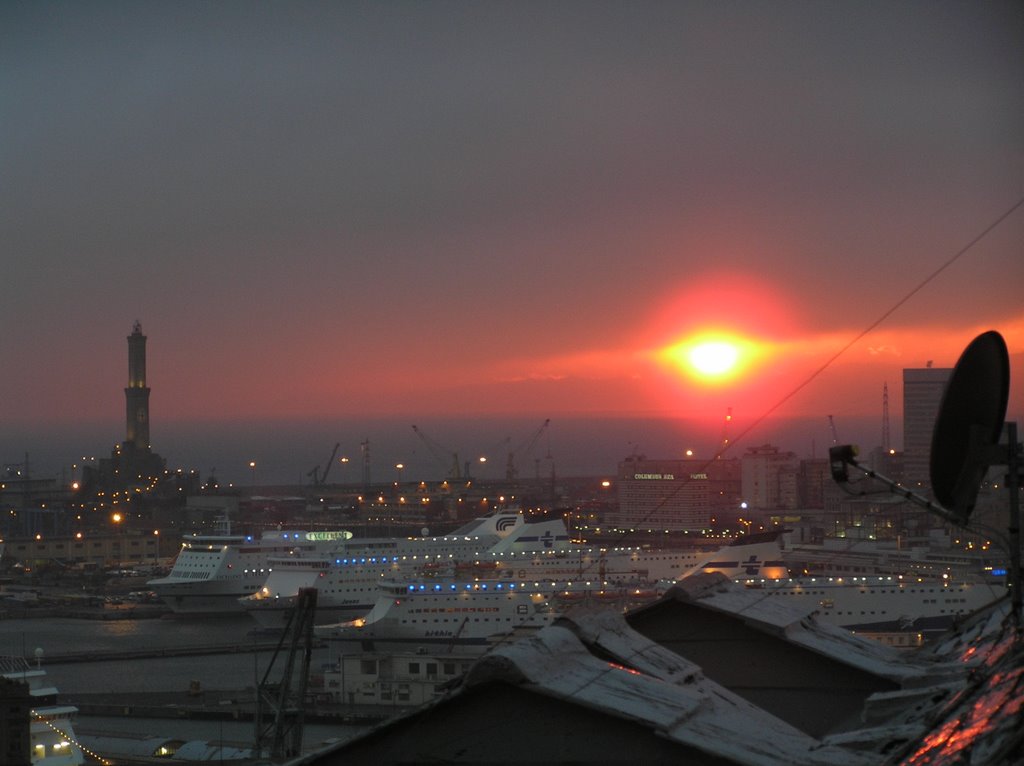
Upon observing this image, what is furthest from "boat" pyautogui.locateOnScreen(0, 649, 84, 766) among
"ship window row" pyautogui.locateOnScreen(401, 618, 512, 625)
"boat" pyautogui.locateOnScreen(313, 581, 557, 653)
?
"ship window row" pyautogui.locateOnScreen(401, 618, 512, 625)

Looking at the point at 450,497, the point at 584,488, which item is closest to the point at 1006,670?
the point at 450,497

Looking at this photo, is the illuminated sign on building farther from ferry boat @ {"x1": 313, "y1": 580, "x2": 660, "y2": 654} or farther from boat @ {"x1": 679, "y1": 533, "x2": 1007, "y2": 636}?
boat @ {"x1": 679, "y1": 533, "x2": 1007, "y2": 636}

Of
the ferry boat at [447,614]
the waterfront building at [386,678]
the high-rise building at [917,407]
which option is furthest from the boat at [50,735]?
the high-rise building at [917,407]

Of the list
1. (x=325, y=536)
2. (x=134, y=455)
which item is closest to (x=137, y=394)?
(x=134, y=455)

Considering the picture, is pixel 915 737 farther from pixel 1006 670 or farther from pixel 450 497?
pixel 450 497

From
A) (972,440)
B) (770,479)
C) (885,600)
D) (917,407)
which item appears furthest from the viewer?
(770,479)

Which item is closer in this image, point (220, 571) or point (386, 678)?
point (386, 678)

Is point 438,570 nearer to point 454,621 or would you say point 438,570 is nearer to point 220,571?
point 220,571
